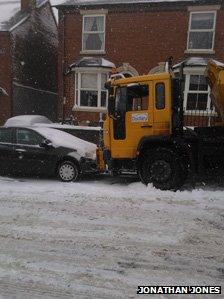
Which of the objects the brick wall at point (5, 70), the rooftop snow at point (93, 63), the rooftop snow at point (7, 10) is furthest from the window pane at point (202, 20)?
the rooftop snow at point (7, 10)

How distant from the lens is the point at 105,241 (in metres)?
5.12

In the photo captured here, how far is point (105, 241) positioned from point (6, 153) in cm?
559

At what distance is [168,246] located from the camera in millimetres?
4949

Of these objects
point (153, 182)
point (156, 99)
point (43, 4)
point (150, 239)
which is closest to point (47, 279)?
point (150, 239)

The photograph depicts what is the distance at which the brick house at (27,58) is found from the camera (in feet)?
64.5

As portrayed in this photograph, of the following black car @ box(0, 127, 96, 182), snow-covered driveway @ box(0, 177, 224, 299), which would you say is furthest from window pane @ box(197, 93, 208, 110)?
snow-covered driveway @ box(0, 177, 224, 299)

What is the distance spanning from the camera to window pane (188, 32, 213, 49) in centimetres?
1678

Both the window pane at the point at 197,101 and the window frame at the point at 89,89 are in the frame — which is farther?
the window frame at the point at 89,89

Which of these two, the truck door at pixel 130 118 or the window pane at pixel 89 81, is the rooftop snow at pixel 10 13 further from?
the truck door at pixel 130 118

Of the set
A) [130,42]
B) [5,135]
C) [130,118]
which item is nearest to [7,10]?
[130,42]

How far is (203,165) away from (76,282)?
Answer: 508cm

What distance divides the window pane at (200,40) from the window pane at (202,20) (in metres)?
0.32

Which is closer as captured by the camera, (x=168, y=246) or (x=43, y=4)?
(x=168, y=246)

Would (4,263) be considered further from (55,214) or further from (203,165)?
(203,165)
